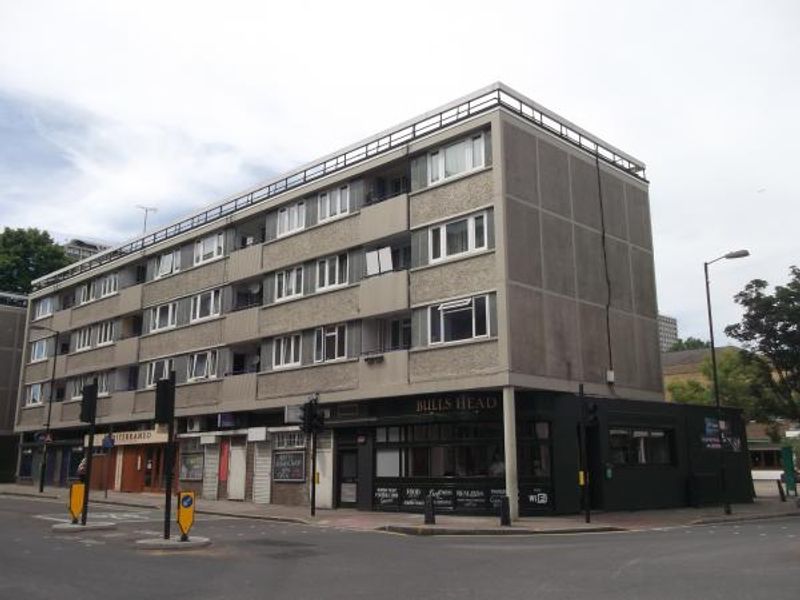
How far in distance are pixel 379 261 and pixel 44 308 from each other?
33.9 m

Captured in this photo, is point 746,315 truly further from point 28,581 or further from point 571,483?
point 28,581

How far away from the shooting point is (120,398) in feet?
140

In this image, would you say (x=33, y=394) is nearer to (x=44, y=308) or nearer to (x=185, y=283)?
(x=44, y=308)

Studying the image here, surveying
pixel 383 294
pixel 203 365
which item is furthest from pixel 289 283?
pixel 203 365

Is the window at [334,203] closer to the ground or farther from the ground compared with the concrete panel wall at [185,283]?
farther from the ground

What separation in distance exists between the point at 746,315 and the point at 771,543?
24.2 m

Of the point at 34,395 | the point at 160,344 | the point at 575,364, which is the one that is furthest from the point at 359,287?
the point at 34,395

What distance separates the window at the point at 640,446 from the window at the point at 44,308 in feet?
130

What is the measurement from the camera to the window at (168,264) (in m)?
40.8

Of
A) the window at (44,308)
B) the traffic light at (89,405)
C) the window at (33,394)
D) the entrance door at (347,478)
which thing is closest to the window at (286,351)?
the entrance door at (347,478)

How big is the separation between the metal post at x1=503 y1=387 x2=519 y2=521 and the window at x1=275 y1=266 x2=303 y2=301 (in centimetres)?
1154

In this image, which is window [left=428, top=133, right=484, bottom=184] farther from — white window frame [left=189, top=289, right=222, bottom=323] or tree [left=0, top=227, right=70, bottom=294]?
tree [left=0, top=227, right=70, bottom=294]

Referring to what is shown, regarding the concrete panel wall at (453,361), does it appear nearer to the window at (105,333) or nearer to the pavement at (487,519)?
the pavement at (487,519)

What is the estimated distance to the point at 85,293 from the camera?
49.2m
